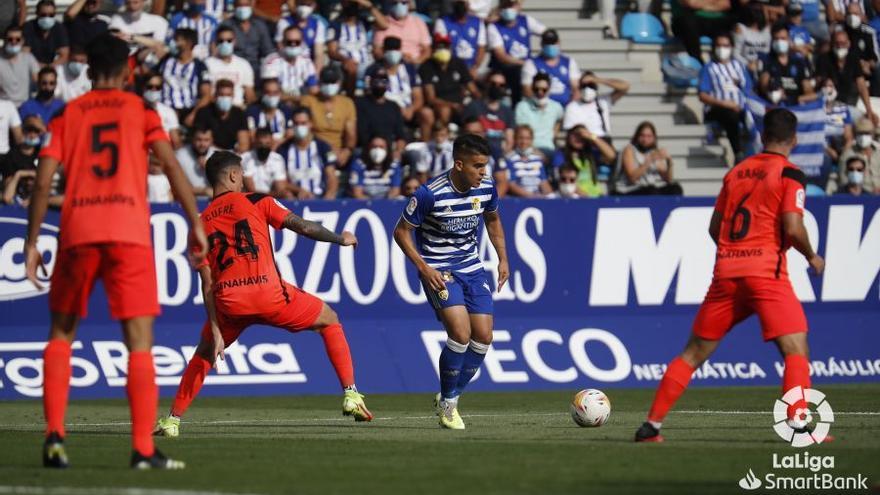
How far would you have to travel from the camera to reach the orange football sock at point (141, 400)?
9453 mm

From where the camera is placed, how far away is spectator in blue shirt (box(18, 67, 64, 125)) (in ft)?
70.1

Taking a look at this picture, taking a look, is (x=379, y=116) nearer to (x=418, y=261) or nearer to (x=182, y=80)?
(x=182, y=80)

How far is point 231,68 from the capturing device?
22.8 meters

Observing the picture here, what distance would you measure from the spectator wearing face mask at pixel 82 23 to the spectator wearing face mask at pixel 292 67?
2513 millimetres

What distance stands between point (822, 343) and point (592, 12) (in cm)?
938

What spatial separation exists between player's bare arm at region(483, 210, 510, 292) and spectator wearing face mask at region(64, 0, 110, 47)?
10.4 m

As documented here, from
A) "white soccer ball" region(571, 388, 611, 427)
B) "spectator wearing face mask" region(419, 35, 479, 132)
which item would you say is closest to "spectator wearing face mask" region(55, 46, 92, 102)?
"spectator wearing face mask" region(419, 35, 479, 132)

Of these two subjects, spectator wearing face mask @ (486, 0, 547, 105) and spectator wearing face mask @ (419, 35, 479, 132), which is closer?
spectator wearing face mask @ (419, 35, 479, 132)

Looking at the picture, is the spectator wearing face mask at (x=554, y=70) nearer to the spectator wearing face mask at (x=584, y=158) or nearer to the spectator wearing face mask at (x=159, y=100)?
the spectator wearing face mask at (x=584, y=158)

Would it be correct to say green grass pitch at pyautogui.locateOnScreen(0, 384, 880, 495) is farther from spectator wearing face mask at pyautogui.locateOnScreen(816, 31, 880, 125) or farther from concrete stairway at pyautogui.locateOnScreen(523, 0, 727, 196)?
spectator wearing face mask at pyautogui.locateOnScreen(816, 31, 880, 125)

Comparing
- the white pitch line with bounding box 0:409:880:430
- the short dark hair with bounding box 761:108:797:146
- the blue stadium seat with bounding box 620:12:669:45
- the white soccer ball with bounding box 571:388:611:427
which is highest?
the blue stadium seat with bounding box 620:12:669:45

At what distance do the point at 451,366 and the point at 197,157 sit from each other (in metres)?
8.81

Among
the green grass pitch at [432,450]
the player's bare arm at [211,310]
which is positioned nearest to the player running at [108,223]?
the green grass pitch at [432,450]

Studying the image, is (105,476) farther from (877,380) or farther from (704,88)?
(704,88)
